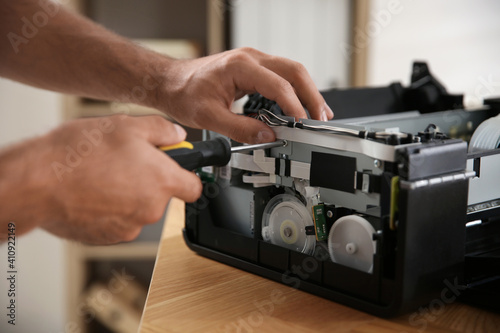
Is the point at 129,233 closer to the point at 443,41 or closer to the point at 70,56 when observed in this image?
the point at 70,56

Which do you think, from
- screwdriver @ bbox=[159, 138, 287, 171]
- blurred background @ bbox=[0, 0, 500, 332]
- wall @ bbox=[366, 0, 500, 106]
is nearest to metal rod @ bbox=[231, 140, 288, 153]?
screwdriver @ bbox=[159, 138, 287, 171]

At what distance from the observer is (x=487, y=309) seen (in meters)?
0.70

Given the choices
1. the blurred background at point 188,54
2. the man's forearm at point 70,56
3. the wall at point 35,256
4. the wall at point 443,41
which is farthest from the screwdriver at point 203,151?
the wall at point 443,41

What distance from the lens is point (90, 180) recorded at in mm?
568

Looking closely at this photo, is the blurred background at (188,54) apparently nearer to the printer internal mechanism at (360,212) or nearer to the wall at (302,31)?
the wall at (302,31)

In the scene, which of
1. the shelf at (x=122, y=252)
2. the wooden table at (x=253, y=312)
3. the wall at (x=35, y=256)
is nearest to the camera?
the wooden table at (x=253, y=312)

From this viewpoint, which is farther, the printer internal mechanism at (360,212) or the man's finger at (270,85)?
the man's finger at (270,85)

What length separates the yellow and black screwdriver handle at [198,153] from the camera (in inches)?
26.6

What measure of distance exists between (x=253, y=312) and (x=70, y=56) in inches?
23.9

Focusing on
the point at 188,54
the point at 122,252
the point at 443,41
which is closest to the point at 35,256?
the point at 122,252

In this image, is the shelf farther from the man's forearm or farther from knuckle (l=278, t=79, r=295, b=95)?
knuckle (l=278, t=79, r=295, b=95)

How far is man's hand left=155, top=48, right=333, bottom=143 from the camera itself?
802 millimetres

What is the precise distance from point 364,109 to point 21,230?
73 cm

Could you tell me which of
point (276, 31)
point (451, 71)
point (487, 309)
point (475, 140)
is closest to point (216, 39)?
point (276, 31)
